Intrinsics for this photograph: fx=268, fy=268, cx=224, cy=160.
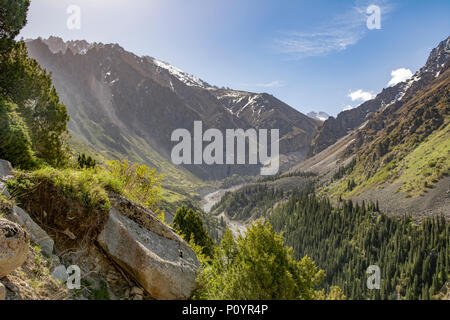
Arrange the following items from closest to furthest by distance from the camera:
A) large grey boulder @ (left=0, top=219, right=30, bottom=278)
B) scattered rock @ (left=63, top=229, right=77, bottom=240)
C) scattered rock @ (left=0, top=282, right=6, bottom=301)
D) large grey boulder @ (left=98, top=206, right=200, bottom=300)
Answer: scattered rock @ (left=0, top=282, right=6, bottom=301), large grey boulder @ (left=0, top=219, right=30, bottom=278), scattered rock @ (left=63, top=229, right=77, bottom=240), large grey boulder @ (left=98, top=206, right=200, bottom=300)

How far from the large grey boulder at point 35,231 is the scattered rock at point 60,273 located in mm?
623

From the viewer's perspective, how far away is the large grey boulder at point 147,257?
10586 mm

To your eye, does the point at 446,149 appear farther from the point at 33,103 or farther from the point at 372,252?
the point at 33,103

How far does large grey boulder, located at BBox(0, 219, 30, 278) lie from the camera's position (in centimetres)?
684

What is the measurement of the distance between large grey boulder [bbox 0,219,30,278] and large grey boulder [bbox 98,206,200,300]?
10.7 ft

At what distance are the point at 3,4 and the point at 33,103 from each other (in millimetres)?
5849

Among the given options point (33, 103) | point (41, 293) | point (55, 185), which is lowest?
point (41, 293)

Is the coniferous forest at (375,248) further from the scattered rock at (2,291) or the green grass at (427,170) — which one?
the scattered rock at (2,291)

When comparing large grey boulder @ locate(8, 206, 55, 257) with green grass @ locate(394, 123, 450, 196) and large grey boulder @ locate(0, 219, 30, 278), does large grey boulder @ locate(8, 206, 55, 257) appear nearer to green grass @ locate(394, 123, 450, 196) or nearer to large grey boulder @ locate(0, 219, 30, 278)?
large grey boulder @ locate(0, 219, 30, 278)

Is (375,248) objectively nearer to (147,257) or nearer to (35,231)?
(147,257)

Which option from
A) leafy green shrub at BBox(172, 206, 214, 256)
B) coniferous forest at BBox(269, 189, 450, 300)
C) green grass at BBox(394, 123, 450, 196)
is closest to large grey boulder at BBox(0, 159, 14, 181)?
leafy green shrub at BBox(172, 206, 214, 256)

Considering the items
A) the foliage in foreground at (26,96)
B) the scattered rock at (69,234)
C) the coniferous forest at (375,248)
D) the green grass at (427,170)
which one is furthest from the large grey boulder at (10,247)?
the green grass at (427,170)
